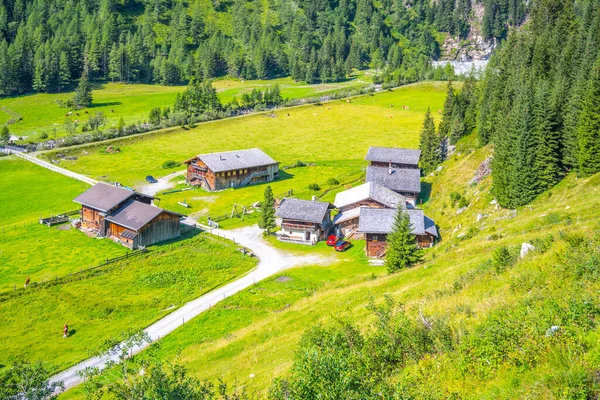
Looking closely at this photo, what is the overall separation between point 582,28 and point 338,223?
5576cm

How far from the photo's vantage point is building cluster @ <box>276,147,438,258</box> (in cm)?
6353

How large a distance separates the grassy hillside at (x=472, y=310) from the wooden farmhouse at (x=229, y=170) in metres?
36.1

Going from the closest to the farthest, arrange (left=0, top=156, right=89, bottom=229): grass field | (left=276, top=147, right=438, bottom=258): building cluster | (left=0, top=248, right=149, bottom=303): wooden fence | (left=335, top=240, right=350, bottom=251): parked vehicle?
(left=0, top=248, right=149, bottom=303): wooden fence
(left=276, top=147, right=438, bottom=258): building cluster
(left=335, top=240, right=350, bottom=251): parked vehicle
(left=0, top=156, right=89, bottom=229): grass field

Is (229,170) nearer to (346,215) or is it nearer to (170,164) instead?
(170,164)

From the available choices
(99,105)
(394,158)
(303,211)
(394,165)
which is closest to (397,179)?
(394,165)

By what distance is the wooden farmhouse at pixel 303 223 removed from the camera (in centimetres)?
6912

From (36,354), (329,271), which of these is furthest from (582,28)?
(36,354)

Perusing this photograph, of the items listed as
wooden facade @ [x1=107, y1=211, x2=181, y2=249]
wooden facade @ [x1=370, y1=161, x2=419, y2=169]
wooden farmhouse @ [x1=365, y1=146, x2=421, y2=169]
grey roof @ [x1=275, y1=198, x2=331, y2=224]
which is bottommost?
wooden facade @ [x1=107, y1=211, x2=181, y2=249]

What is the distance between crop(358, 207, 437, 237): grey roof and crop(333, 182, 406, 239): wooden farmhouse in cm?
307

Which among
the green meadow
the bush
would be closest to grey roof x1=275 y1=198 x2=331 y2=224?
the green meadow

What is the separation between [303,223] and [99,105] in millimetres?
123965

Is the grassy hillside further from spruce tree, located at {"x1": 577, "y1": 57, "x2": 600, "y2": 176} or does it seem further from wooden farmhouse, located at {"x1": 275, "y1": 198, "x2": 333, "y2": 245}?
wooden farmhouse, located at {"x1": 275, "y1": 198, "x2": 333, "y2": 245}

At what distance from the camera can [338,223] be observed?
72.4 m

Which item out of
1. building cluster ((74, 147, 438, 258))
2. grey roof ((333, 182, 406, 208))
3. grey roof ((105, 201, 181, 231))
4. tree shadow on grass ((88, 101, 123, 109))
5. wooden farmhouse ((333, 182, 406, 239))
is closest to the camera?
building cluster ((74, 147, 438, 258))
